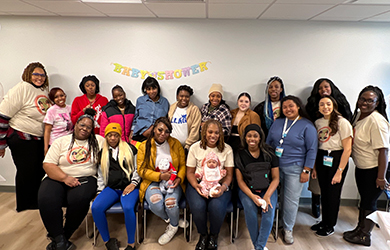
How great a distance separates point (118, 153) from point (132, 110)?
2.70 feet

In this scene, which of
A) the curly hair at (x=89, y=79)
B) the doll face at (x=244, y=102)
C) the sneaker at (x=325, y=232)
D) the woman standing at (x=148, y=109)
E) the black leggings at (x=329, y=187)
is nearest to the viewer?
the black leggings at (x=329, y=187)

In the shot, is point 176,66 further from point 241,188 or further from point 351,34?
point 351,34

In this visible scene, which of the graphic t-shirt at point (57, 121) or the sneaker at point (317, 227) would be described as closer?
the sneaker at point (317, 227)

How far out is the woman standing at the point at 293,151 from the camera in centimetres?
237

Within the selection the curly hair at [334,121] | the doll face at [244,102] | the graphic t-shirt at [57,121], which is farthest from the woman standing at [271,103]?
the graphic t-shirt at [57,121]

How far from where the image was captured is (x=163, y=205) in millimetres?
2371

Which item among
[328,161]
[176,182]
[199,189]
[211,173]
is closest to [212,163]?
[211,173]

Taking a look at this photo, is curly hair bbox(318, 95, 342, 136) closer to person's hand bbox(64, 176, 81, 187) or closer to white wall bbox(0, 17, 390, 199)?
white wall bbox(0, 17, 390, 199)

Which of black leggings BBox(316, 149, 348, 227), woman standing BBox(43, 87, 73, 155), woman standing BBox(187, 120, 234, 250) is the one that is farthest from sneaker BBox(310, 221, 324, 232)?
woman standing BBox(43, 87, 73, 155)

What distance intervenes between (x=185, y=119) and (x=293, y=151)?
1309mm

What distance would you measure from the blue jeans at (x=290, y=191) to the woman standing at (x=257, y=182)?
0.18 meters

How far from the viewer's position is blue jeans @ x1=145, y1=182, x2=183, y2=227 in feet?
7.64

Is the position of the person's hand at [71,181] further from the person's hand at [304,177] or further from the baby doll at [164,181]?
the person's hand at [304,177]

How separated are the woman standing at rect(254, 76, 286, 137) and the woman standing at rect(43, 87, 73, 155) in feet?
7.95
